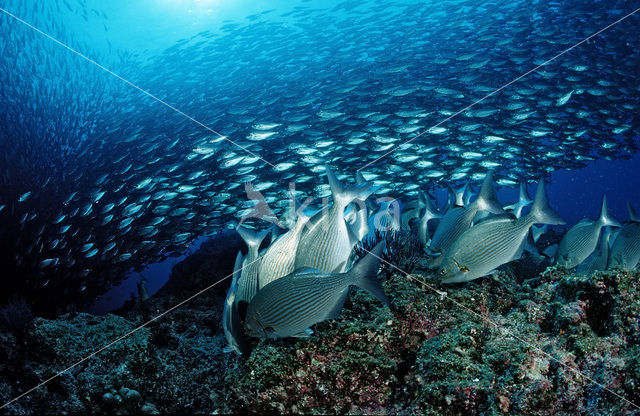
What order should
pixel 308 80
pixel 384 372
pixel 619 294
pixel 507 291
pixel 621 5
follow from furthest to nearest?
pixel 308 80, pixel 621 5, pixel 507 291, pixel 619 294, pixel 384 372

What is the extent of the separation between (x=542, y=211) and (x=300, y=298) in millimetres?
2128

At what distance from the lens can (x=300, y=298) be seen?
1937 mm

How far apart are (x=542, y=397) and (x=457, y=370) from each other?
0.45 m

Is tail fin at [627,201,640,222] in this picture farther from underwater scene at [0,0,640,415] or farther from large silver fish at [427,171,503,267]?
large silver fish at [427,171,503,267]

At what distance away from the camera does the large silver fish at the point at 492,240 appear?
2588mm

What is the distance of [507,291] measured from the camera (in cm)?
318

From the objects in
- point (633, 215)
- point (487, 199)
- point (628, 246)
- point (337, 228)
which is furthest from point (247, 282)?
point (633, 215)

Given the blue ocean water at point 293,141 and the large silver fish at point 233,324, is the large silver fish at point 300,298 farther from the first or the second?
the blue ocean water at point 293,141

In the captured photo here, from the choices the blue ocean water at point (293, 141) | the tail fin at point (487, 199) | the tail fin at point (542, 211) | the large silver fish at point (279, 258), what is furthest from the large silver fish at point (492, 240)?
the blue ocean water at point (293, 141)

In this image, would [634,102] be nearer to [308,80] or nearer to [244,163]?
[308,80]

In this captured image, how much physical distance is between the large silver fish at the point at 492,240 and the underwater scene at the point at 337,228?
0.02 m

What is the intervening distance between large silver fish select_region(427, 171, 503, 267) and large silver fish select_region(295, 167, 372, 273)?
1191 mm

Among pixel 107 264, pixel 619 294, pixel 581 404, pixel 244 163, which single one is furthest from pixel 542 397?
pixel 107 264

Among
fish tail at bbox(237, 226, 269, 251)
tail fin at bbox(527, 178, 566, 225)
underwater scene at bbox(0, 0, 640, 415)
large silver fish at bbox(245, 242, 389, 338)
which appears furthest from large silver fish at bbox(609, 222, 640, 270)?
fish tail at bbox(237, 226, 269, 251)
